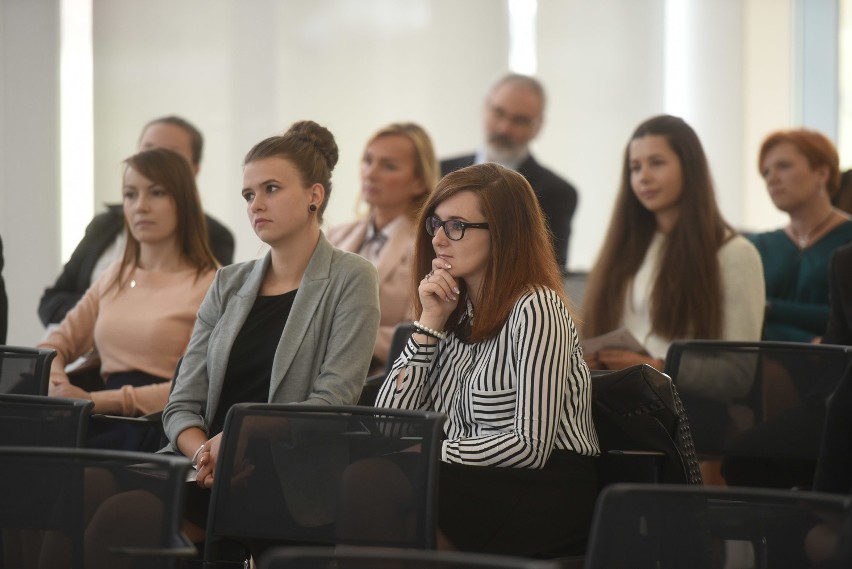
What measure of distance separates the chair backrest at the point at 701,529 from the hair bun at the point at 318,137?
1.66 meters

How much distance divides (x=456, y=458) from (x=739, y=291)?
167 centimetres

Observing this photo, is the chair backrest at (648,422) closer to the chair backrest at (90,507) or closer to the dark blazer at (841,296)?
the dark blazer at (841,296)

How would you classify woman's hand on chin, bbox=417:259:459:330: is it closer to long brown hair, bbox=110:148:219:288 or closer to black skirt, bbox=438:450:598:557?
black skirt, bbox=438:450:598:557

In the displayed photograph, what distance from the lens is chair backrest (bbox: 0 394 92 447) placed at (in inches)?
101

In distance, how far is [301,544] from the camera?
7.83 feet

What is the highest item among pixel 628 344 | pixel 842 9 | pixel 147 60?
pixel 842 9

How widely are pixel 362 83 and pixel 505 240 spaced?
4.46m

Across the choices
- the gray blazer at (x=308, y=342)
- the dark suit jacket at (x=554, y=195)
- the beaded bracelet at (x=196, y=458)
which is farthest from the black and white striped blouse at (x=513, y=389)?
the dark suit jacket at (x=554, y=195)

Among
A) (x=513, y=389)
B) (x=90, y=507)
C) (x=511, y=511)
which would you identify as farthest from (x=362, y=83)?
(x=90, y=507)

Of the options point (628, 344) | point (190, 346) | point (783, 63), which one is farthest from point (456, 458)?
point (783, 63)

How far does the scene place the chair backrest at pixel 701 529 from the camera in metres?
1.89

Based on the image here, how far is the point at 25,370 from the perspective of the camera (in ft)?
10.9

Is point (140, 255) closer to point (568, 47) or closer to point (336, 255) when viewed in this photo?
point (336, 255)

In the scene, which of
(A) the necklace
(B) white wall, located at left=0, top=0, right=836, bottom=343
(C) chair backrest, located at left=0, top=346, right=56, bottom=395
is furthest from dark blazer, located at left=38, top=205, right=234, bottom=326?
(A) the necklace
